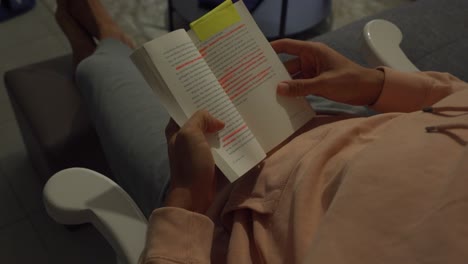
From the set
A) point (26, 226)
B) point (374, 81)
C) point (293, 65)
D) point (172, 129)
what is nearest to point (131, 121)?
point (172, 129)

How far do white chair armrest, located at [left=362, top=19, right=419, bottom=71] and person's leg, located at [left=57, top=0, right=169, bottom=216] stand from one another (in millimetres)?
375

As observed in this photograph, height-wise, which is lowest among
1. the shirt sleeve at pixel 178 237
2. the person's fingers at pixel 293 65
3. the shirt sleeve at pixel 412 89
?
the shirt sleeve at pixel 412 89

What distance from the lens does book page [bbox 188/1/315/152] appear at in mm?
603

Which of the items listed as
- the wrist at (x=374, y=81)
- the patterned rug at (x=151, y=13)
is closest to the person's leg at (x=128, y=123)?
the wrist at (x=374, y=81)

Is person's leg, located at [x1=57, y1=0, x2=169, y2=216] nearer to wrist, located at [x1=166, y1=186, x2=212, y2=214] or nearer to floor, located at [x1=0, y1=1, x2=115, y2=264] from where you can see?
wrist, located at [x1=166, y1=186, x2=212, y2=214]

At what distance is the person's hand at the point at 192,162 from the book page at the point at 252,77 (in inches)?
2.3

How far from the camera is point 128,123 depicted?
762 mm

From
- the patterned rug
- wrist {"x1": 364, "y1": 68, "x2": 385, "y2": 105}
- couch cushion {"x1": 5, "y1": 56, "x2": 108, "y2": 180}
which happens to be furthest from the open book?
the patterned rug

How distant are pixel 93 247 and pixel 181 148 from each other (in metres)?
0.66

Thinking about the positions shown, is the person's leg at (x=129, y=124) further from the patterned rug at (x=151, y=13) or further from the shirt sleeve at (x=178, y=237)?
the patterned rug at (x=151, y=13)

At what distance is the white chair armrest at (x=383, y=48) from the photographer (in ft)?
2.63

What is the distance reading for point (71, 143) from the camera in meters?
1.00

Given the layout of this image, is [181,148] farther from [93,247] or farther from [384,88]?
[93,247]

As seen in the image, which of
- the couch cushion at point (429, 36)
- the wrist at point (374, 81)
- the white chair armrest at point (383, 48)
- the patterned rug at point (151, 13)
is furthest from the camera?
the patterned rug at point (151, 13)
